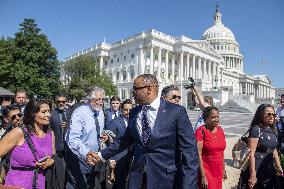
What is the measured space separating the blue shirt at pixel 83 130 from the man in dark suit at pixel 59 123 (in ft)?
5.92

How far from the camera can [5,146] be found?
407 centimetres

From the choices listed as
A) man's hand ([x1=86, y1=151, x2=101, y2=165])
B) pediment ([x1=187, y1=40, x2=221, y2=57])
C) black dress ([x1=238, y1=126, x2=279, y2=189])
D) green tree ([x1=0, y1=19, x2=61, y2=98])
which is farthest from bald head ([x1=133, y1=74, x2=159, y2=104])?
pediment ([x1=187, y1=40, x2=221, y2=57])

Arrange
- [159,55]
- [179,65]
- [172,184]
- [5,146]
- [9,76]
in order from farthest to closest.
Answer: [179,65] < [159,55] < [9,76] < [5,146] < [172,184]

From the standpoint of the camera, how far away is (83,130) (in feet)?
18.5

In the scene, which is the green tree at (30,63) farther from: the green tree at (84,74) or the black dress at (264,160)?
the black dress at (264,160)

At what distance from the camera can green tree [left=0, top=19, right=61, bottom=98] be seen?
137 feet

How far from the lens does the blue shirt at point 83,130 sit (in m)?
5.36

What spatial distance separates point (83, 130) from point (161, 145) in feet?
7.22

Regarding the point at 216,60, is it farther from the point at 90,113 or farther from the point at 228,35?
the point at 90,113

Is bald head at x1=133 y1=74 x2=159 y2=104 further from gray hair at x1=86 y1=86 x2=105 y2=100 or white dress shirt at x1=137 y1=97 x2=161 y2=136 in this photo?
gray hair at x1=86 y1=86 x2=105 y2=100

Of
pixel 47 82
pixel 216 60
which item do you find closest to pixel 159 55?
pixel 216 60

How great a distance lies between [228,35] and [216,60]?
39.6 m

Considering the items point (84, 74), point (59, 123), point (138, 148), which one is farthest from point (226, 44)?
point (138, 148)

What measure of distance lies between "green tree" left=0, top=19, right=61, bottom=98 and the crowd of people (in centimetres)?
3688
